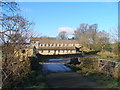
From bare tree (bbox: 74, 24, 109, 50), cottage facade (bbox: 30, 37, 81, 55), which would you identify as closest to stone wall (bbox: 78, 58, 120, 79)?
bare tree (bbox: 74, 24, 109, 50)

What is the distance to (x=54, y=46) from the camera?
193ft

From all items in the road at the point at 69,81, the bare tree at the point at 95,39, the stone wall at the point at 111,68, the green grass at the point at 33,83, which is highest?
the bare tree at the point at 95,39

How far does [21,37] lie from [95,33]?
147 ft

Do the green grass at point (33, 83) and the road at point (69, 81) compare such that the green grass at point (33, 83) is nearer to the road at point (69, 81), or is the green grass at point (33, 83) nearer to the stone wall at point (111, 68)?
the road at point (69, 81)

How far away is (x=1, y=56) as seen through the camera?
6.70m

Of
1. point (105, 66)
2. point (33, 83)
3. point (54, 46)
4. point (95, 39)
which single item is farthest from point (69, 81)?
point (54, 46)

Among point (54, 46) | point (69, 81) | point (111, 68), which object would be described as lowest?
point (69, 81)

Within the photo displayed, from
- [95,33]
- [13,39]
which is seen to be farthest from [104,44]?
[13,39]

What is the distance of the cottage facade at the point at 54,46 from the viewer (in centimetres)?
5262

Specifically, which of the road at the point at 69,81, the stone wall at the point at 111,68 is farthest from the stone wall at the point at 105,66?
the road at the point at 69,81

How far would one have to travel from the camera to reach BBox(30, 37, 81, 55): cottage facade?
173 feet

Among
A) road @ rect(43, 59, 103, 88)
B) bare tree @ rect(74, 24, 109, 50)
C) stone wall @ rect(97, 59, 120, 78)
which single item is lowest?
road @ rect(43, 59, 103, 88)

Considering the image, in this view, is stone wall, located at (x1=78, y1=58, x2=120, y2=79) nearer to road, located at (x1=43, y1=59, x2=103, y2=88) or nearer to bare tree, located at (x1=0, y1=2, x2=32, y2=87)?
road, located at (x1=43, y1=59, x2=103, y2=88)

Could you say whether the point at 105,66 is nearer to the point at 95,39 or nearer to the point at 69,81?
the point at 69,81
